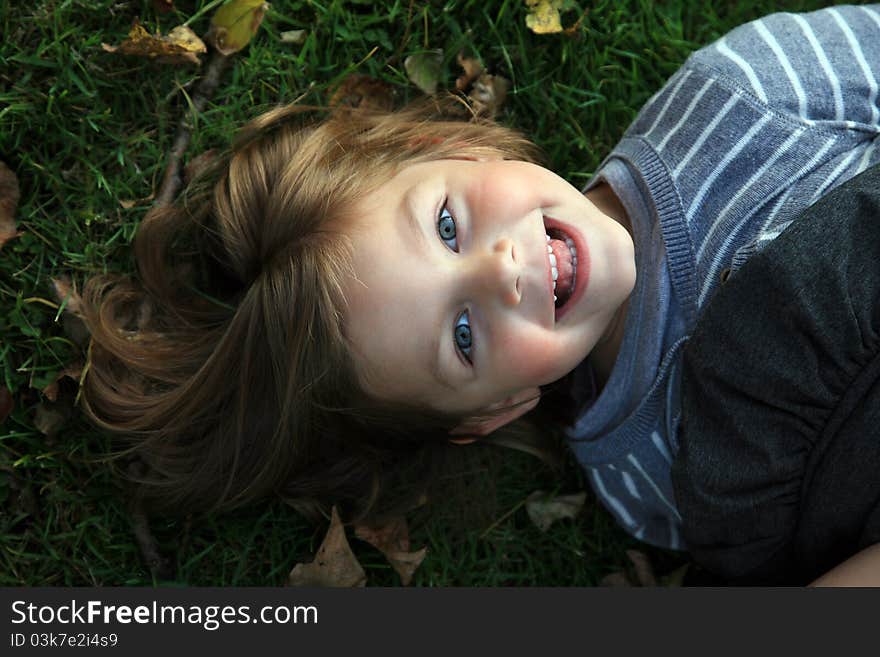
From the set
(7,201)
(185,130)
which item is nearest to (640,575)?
(185,130)

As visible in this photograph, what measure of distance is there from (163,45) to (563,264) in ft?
4.75

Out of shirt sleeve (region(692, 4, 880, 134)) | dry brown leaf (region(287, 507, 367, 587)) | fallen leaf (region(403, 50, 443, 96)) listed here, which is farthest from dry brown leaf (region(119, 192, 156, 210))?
shirt sleeve (region(692, 4, 880, 134))

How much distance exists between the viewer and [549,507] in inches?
119

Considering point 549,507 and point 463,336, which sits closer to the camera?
point 463,336

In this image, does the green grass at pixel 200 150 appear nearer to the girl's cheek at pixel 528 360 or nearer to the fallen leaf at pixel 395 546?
the fallen leaf at pixel 395 546

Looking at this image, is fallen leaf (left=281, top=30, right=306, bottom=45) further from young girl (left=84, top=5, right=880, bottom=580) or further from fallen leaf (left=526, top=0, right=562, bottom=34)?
fallen leaf (left=526, top=0, right=562, bottom=34)

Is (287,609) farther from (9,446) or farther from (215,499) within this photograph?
(9,446)

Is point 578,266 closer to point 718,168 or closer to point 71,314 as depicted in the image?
point 718,168

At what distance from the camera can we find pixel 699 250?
2588mm

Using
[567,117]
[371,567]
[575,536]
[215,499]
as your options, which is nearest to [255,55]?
[567,117]

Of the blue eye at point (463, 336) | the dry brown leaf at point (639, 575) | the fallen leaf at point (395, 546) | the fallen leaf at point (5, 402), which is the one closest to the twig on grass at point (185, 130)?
the fallen leaf at point (5, 402)

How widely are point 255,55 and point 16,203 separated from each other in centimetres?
88

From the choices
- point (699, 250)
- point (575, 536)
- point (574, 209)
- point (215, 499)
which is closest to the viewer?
point (574, 209)

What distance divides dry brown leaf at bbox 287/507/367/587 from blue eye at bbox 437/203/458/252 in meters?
1.04
